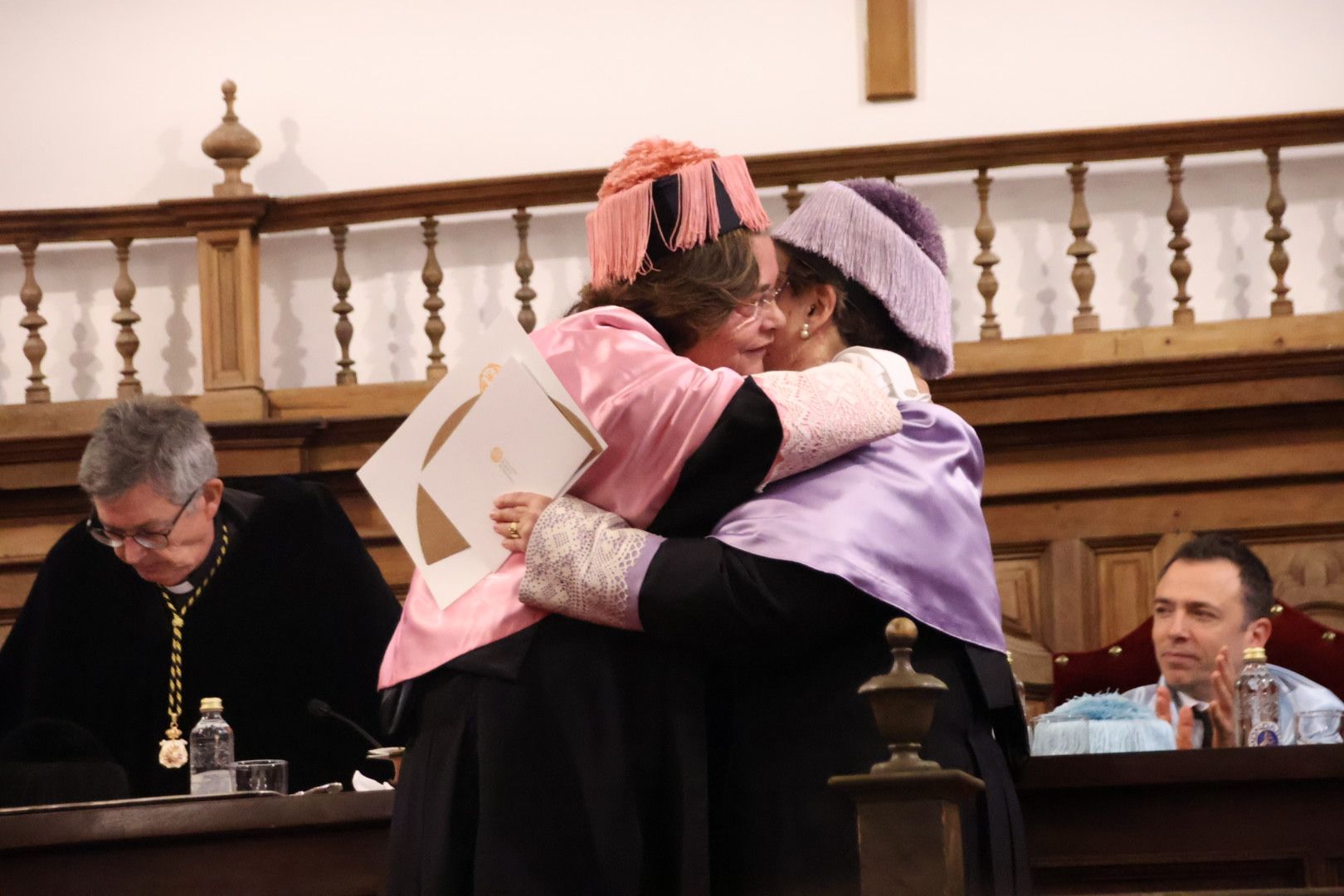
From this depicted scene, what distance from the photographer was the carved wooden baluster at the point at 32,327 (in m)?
6.17

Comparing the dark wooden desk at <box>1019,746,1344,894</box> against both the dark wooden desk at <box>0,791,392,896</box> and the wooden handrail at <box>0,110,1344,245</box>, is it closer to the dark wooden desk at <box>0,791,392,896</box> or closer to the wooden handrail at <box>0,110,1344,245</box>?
the dark wooden desk at <box>0,791,392,896</box>

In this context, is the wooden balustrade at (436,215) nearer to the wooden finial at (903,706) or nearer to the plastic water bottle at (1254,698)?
the plastic water bottle at (1254,698)

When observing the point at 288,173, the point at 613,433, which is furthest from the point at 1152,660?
the point at 288,173

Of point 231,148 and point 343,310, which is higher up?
point 231,148

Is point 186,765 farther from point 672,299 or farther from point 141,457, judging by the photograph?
point 672,299

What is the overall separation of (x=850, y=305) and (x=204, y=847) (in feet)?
4.26

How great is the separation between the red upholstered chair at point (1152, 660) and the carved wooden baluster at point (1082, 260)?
148 cm

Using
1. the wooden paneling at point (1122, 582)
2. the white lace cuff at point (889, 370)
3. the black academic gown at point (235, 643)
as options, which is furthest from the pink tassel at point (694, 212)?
the wooden paneling at point (1122, 582)

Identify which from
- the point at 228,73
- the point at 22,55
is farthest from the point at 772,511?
the point at 22,55

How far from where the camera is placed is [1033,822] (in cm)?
259

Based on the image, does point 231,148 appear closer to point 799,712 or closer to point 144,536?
point 144,536

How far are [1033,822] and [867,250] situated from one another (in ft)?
2.71

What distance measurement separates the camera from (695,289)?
238 cm

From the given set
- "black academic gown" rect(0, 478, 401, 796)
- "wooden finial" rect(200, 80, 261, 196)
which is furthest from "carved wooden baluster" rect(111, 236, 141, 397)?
"black academic gown" rect(0, 478, 401, 796)
